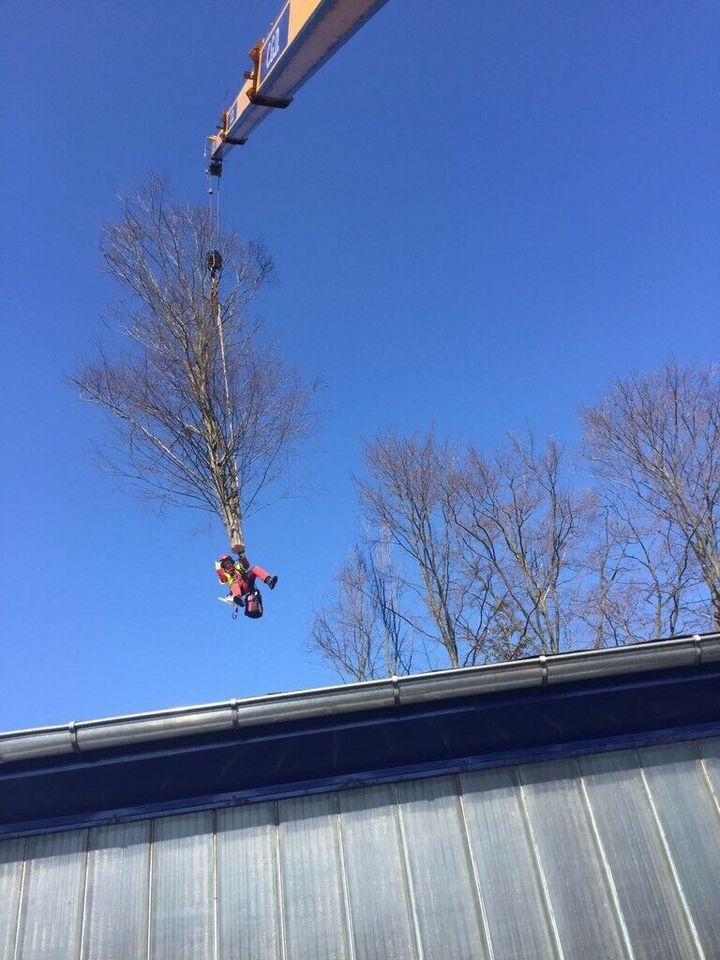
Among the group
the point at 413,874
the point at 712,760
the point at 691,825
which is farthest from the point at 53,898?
the point at 712,760

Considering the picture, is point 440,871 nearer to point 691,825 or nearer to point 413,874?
point 413,874

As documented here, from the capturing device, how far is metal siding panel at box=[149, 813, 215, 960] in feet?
10.8

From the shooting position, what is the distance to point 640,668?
3.52 m

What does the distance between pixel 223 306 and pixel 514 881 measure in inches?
517

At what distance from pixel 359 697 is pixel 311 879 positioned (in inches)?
34.3

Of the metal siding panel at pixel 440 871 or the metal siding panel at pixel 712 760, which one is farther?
the metal siding panel at pixel 712 760

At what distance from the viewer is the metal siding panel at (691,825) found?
332 cm

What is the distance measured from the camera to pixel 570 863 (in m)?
3.44

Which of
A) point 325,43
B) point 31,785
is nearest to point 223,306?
point 325,43

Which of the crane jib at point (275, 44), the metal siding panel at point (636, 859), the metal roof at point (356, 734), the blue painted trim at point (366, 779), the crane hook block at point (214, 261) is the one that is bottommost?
the metal siding panel at point (636, 859)

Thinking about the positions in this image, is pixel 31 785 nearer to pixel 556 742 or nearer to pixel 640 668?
pixel 556 742

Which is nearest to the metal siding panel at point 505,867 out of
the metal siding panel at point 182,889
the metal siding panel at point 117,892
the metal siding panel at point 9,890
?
the metal siding panel at point 182,889

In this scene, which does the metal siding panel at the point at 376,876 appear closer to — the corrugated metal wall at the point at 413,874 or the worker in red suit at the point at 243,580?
the corrugated metal wall at the point at 413,874

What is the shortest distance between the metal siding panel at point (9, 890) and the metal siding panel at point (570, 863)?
244 centimetres
